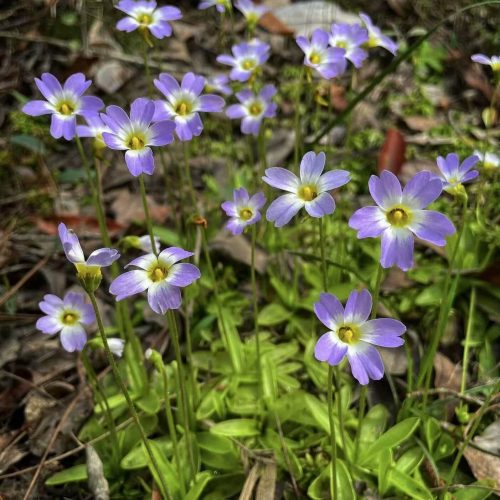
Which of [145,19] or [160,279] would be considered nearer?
[160,279]

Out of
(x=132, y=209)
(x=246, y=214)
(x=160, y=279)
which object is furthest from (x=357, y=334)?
(x=132, y=209)

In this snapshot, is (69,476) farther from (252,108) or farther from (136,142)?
(252,108)

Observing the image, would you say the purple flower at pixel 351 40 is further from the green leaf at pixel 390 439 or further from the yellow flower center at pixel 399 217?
the green leaf at pixel 390 439

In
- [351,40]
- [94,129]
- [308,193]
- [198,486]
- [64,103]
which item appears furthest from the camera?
[351,40]

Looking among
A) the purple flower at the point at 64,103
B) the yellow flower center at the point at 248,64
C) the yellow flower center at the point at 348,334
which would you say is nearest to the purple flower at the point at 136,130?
the purple flower at the point at 64,103

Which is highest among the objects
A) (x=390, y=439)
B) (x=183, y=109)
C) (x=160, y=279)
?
(x=183, y=109)

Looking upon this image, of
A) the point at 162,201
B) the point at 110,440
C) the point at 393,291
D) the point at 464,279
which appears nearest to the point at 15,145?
the point at 162,201
